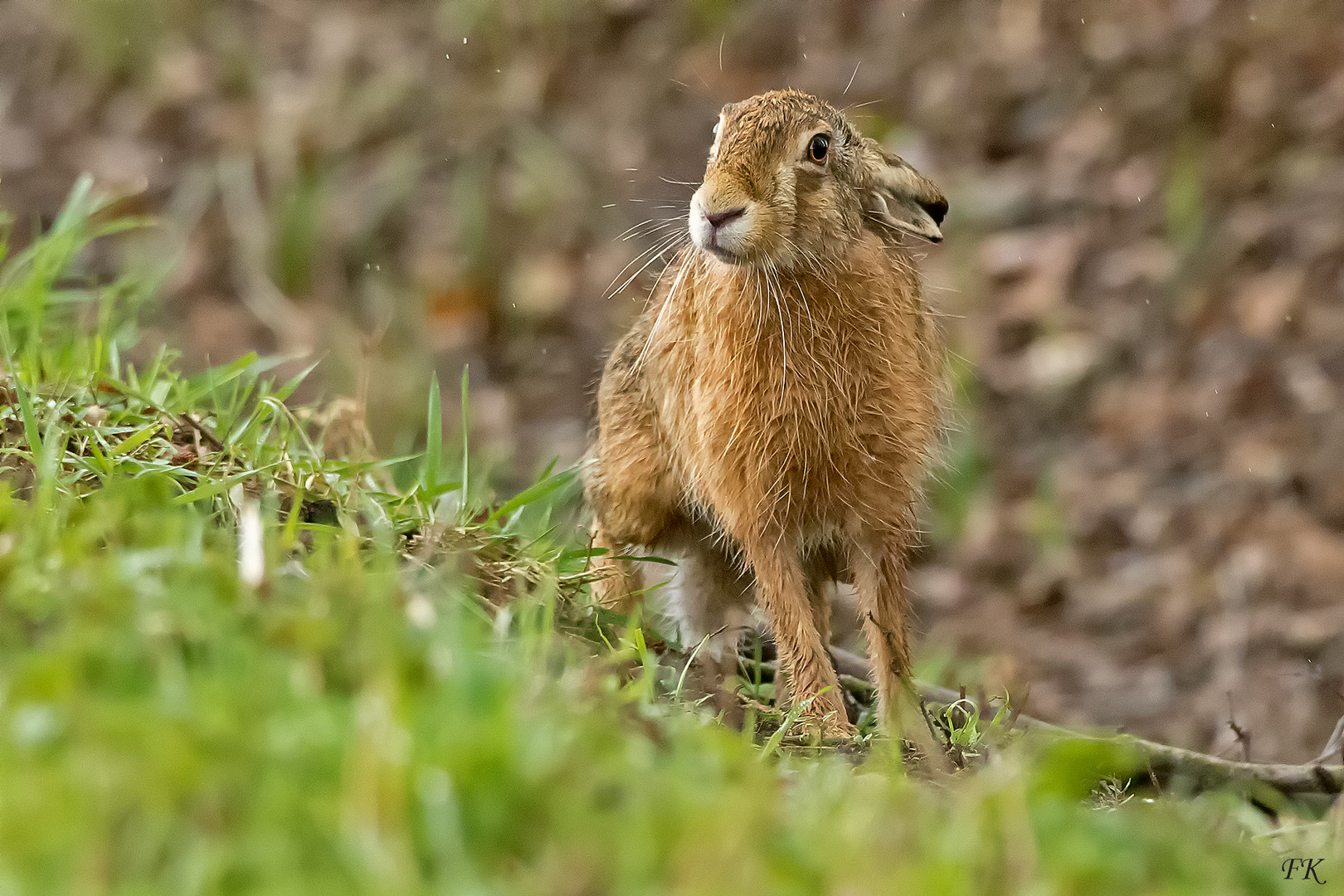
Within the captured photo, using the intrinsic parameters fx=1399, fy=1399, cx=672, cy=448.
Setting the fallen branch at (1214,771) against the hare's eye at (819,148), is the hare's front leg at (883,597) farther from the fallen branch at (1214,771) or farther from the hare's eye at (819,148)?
the hare's eye at (819,148)

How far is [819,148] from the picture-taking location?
3.41 metres

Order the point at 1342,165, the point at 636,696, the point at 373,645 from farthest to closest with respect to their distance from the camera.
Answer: the point at 1342,165, the point at 636,696, the point at 373,645

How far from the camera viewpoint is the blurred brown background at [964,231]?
20.3 ft

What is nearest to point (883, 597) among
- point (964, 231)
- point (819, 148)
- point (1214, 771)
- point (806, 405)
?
point (806, 405)

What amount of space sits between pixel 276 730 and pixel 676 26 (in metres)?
7.49

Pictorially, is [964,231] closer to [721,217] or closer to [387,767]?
[721,217]

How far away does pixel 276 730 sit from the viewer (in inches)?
67.6

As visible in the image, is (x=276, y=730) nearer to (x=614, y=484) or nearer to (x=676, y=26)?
(x=614, y=484)

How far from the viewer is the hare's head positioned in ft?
10.5

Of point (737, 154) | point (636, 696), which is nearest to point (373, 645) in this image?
point (636, 696)

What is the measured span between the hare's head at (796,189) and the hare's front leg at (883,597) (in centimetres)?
76

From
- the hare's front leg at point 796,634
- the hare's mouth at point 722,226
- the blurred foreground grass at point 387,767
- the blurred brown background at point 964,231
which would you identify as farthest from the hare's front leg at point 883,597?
the blurred brown background at point 964,231

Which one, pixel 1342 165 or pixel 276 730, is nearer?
pixel 276 730

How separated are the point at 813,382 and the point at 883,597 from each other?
22.8 inches
